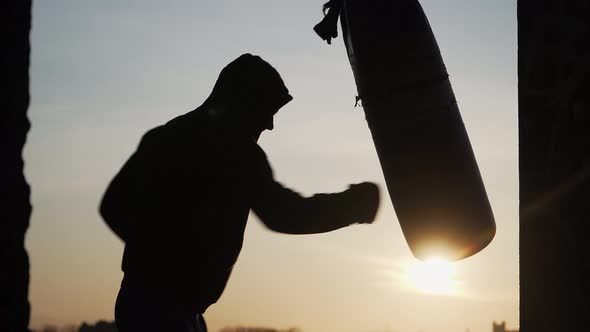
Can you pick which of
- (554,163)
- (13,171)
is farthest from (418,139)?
(13,171)

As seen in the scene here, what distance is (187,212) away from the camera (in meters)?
2.85

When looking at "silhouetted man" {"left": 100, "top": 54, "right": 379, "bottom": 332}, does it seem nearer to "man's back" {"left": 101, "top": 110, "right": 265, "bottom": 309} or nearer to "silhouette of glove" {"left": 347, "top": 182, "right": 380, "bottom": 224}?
"man's back" {"left": 101, "top": 110, "right": 265, "bottom": 309}

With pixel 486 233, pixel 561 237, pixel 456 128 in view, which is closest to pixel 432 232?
pixel 486 233

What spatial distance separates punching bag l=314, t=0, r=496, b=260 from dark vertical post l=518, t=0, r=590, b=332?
1.74 feet

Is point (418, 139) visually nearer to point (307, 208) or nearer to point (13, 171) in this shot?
point (307, 208)

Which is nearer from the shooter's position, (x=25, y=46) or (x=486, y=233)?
(x=25, y=46)

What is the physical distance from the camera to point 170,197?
9.39ft

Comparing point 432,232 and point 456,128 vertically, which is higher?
point 456,128

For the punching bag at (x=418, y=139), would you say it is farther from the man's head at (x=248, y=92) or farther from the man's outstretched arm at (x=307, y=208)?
the man's head at (x=248, y=92)

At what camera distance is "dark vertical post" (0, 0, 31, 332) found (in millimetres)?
2652

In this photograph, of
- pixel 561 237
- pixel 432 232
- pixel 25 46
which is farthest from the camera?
pixel 561 237

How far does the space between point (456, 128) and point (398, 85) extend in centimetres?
42

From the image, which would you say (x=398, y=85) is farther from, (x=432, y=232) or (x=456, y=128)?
(x=432, y=232)

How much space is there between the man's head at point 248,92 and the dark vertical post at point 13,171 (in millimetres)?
726
